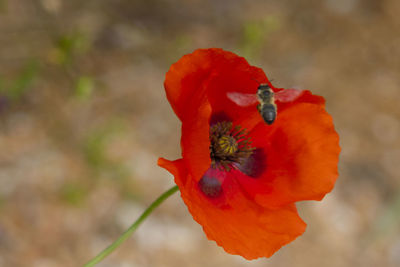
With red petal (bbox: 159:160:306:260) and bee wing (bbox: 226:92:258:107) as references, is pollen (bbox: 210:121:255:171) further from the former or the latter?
bee wing (bbox: 226:92:258:107)

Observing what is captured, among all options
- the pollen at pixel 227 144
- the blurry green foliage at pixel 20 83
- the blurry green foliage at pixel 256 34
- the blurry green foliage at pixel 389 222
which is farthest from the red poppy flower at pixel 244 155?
the blurry green foliage at pixel 389 222

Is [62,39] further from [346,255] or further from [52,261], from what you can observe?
[346,255]

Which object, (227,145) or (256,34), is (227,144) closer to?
(227,145)

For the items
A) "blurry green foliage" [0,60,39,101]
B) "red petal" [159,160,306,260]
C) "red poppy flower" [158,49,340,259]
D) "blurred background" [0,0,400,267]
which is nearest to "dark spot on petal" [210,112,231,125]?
"red poppy flower" [158,49,340,259]

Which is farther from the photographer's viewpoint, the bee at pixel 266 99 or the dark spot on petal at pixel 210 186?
the dark spot on petal at pixel 210 186

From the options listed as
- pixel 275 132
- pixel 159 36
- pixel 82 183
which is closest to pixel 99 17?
pixel 159 36

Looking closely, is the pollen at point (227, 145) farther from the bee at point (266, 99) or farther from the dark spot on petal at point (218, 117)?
the bee at point (266, 99)

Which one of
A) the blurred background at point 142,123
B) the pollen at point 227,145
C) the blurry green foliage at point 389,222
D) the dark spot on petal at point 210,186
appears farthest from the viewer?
the blurry green foliage at point 389,222

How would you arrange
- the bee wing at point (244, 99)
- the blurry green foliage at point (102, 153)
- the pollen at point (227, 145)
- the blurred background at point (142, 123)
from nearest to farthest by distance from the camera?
the bee wing at point (244, 99)
the pollen at point (227, 145)
the blurred background at point (142, 123)
the blurry green foliage at point (102, 153)
